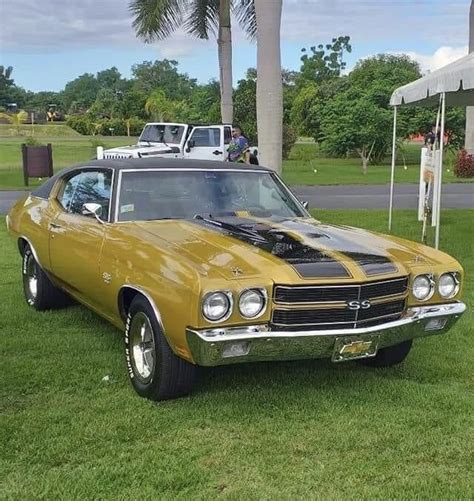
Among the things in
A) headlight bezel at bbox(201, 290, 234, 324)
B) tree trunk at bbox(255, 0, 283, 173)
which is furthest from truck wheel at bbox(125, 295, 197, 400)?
tree trunk at bbox(255, 0, 283, 173)

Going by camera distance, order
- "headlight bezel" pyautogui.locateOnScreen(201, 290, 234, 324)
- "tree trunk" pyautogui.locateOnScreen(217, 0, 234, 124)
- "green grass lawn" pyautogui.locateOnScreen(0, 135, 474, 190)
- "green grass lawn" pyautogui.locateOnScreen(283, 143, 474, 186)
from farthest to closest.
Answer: "green grass lawn" pyautogui.locateOnScreen(283, 143, 474, 186) < "green grass lawn" pyautogui.locateOnScreen(0, 135, 474, 190) < "tree trunk" pyautogui.locateOnScreen(217, 0, 234, 124) < "headlight bezel" pyautogui.locateOnScreen(201, 290, 234, 324)

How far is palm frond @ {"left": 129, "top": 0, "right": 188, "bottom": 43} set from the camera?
2327 centimetres

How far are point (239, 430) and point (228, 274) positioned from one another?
35.8 inches

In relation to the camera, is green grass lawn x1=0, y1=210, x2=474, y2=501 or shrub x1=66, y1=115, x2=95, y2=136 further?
shrub x1=66, y1=115, x2=95, y2=136

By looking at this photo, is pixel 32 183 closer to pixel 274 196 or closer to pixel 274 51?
pixel 274 51

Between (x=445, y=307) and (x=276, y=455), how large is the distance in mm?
1581

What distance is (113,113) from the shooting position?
235ft

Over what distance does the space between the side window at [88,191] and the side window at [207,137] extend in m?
15.3

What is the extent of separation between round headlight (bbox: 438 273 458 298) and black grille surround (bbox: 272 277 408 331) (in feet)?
1.20

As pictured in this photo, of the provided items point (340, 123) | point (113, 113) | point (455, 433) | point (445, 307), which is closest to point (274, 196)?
point (445, 307)

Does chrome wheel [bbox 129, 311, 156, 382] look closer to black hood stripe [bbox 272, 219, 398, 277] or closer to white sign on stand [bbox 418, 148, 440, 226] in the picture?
black hood stripe [bbox 272, 219, 398, 277]

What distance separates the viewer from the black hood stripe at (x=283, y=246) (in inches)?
166

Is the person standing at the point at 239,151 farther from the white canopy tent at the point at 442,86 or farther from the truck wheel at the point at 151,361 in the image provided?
the truck wheel at the point at 151,361

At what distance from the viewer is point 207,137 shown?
21.7 metres
